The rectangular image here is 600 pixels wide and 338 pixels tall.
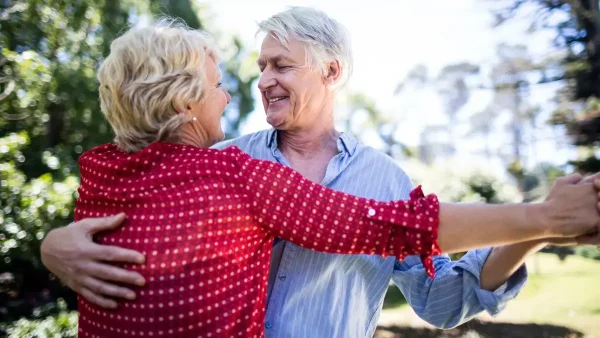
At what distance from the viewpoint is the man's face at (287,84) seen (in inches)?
81.6

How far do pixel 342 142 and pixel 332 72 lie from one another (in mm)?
296

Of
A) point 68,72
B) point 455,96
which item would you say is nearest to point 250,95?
point 68,72

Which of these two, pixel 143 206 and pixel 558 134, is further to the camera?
pixel 558 134

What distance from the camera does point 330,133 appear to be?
88.6 inches

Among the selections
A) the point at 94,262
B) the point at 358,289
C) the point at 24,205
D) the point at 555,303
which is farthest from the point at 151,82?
the point at 555,303

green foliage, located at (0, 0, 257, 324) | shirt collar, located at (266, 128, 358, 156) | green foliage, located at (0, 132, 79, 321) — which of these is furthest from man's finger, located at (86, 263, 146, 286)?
green foliage, located at (0, 132, 79, 321)

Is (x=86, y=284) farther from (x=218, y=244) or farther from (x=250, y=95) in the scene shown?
(x=250, y=95)

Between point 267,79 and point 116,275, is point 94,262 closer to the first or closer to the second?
point 116,275

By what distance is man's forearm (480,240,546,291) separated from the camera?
4.87 feet

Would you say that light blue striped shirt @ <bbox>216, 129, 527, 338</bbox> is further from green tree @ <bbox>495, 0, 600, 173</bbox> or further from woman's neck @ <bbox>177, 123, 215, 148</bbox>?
green tree @ <bbox>495, 0, 600, 173</bbox>

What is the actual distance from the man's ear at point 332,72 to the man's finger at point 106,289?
1.20 m

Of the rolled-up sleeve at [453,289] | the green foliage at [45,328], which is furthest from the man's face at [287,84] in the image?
the green foliage at [45,328]

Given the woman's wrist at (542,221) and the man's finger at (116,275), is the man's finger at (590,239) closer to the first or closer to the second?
the woman's wrist at (542,221)

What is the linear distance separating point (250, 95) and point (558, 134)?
1215 cm
